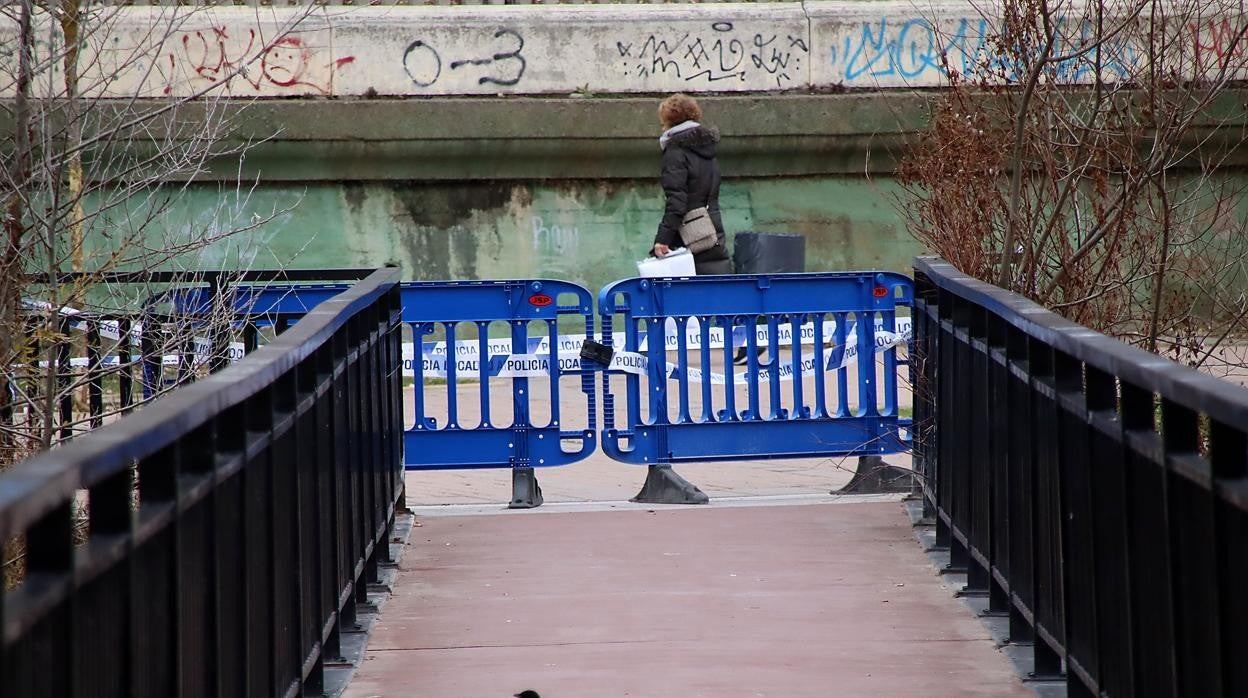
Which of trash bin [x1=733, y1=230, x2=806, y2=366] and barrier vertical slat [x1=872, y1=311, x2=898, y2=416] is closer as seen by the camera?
barrier vertical slat [x1=872, y1=311, x2=898, y2=416]

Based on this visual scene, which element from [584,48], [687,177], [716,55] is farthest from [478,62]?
[687,177]

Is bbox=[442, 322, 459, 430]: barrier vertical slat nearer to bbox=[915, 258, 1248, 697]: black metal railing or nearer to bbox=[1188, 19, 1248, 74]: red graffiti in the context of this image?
bbox=[915, 258, 1248, 697]: black metal railing

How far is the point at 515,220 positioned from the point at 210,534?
12.8 m

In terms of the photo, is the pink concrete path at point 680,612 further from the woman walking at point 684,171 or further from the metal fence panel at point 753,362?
the woman walking at point 684,171

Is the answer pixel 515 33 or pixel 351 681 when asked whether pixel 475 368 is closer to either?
pixel 351 681

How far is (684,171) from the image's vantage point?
40.9 feet

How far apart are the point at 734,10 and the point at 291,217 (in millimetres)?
4505

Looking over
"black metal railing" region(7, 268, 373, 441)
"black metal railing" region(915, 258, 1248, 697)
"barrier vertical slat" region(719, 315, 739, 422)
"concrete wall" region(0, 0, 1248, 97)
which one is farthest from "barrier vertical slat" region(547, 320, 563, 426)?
"concrete wall" region(0, 0, 1248, 97)

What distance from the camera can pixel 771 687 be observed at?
5.19 metres

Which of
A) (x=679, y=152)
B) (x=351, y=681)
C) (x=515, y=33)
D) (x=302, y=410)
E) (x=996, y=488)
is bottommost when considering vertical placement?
(x=351, y=681)

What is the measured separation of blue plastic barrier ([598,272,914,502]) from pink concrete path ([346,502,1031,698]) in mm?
693

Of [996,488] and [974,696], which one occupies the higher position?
[996,488]

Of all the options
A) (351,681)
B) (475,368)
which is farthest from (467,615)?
(475,368)

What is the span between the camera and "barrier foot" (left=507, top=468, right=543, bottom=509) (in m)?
9.03
